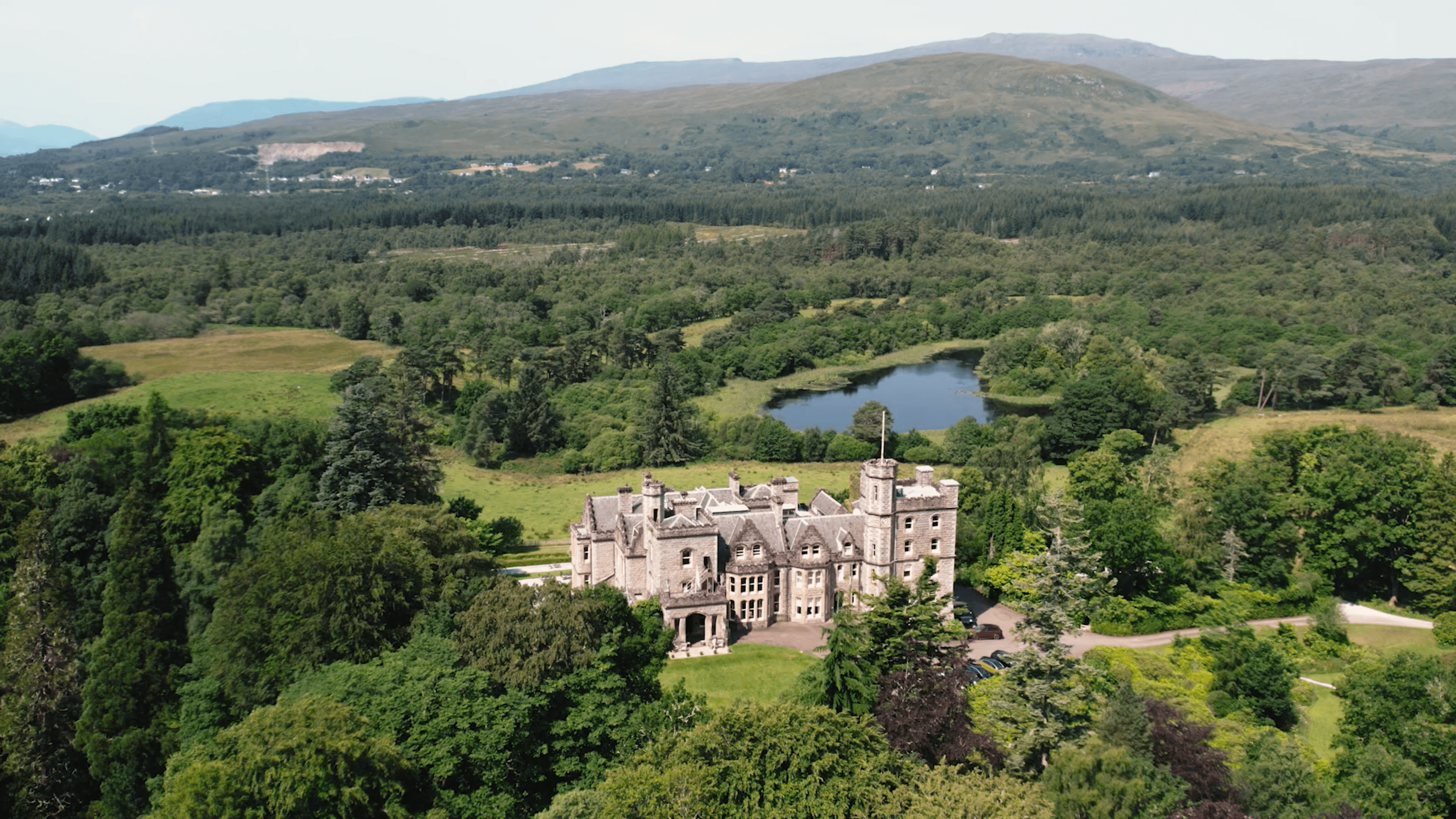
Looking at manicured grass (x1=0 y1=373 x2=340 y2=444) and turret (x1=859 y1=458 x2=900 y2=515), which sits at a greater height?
turret (x1=859 y1=458 x2=900 y2=515)

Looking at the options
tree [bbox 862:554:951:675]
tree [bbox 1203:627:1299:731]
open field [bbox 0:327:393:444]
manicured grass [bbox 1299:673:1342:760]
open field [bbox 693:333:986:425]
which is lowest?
open field [bbox 693:333:986:425]

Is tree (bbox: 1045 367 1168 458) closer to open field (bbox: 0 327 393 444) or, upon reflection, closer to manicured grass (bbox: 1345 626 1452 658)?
manicured grass (bbox: 1345 626 1452 658)

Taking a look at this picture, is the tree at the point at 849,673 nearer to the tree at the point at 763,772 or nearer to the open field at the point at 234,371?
the tree at the point at 763,772

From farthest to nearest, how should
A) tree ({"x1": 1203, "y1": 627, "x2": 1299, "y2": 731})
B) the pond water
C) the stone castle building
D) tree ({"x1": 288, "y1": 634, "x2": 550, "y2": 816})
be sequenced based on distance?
the pond water < the stone castle building < tree ({"x1": 1203, "y1": 627, "x2": 1299, "y2": 731}) < tree ({"x1": 288, "y1": 634, "x2": 550, "y2": 816})

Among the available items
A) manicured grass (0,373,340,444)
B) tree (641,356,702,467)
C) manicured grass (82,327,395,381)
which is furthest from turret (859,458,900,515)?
manicured grass (82,327,395,381)

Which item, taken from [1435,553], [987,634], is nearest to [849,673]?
[987,634]

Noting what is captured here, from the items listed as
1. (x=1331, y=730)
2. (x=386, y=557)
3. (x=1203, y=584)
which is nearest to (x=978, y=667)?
(x=1331, y=730)

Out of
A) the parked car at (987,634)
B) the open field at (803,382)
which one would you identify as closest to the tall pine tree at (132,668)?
the parked car at (987,634)
